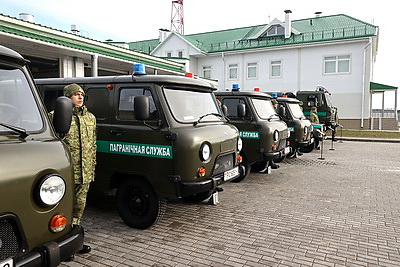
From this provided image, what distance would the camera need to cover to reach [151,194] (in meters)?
4.63

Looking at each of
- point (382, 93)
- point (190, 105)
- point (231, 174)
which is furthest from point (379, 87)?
point (190, 105)

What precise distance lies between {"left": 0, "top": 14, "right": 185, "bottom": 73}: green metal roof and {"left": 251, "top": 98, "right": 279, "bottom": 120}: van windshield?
8.11m

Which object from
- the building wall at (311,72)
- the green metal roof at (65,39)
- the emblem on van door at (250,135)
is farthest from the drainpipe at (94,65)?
the building wall at (311,72)

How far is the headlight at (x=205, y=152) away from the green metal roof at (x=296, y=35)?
81.1ft

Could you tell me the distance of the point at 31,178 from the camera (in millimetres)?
2289

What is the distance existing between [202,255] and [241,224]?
123 cm

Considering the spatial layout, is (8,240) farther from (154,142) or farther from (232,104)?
(232,104)

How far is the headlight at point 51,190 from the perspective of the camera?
2.36m

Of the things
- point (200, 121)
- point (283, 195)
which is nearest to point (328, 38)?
point (283, 195)

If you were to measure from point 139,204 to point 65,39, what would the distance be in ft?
33.1

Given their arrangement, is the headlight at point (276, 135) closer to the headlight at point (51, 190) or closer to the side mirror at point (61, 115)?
the side mirror at point (61, 115)

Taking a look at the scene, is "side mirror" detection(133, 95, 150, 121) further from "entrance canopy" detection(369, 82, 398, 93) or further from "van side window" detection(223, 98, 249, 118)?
"entrance canopy" detection(369, 82, 398, 93)

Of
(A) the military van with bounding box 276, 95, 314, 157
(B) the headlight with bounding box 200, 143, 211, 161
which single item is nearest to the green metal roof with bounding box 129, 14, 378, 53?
(A) the military van with bounding box 276, 95, 314, 157

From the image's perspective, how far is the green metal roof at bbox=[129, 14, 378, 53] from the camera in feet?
86.7
